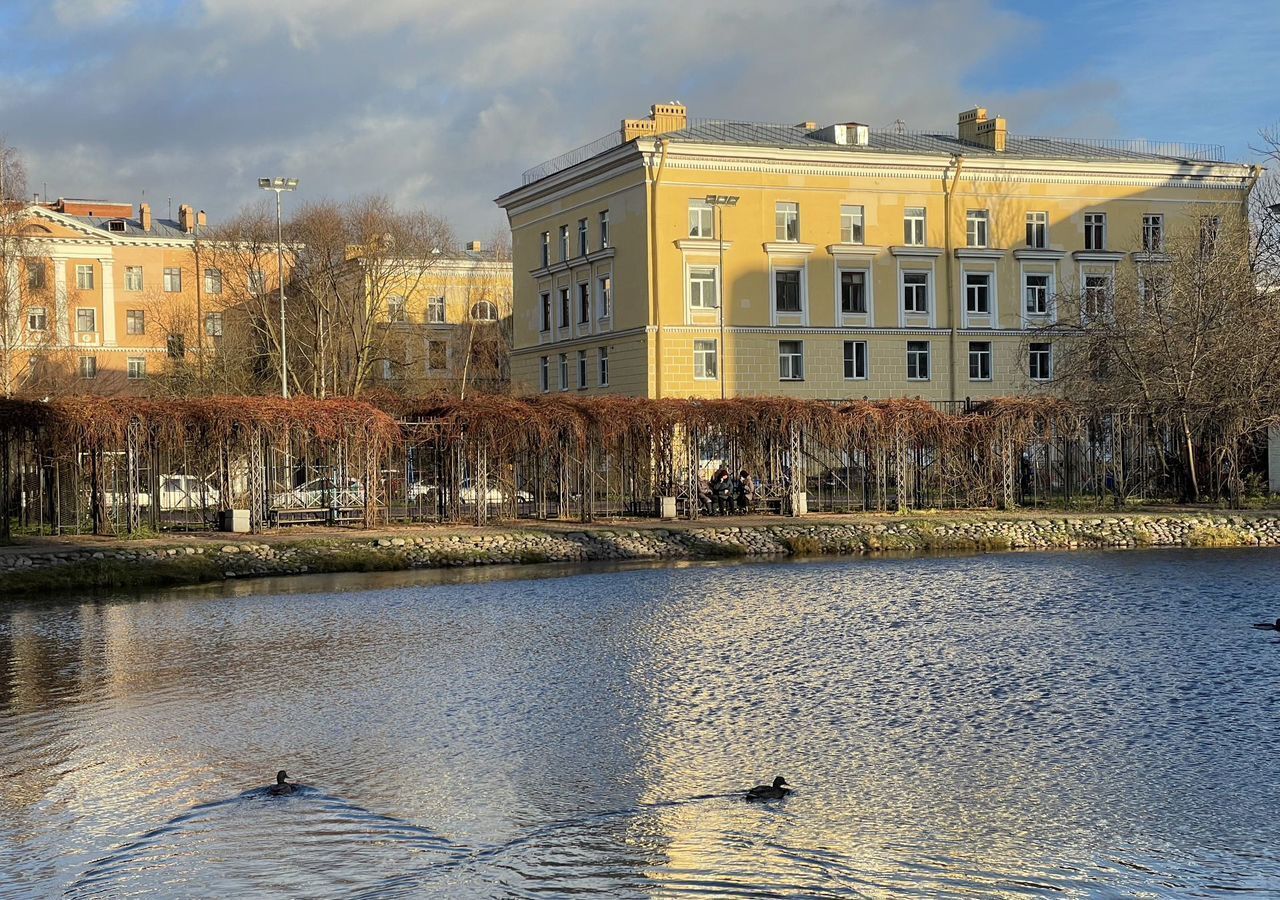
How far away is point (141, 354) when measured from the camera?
9219 cm

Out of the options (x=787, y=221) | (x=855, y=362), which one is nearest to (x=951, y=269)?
(x=855, y=362)

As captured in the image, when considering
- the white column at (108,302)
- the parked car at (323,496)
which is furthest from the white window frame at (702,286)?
the white column at (108,302)

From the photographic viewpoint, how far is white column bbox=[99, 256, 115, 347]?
9112cm

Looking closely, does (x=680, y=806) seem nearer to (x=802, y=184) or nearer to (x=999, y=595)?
(x=999, y=595)

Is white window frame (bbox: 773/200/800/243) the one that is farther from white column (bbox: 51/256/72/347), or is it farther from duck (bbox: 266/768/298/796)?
duck (bbox: 266/768/298/796)

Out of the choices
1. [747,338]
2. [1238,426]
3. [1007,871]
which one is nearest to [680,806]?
[1007,871]

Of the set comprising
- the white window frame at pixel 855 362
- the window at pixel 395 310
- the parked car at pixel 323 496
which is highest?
the window at pixel 395 310

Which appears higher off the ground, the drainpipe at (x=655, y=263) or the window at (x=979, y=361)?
the drainpipe at (x=655, y=263)

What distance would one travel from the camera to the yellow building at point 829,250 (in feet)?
205

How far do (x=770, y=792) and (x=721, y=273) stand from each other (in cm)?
4742

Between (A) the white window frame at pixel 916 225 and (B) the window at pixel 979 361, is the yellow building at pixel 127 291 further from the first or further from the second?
(B) the window at pixel 979 361

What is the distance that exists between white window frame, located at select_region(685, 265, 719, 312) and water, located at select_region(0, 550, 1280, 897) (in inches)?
1470

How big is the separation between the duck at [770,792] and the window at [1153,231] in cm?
6164

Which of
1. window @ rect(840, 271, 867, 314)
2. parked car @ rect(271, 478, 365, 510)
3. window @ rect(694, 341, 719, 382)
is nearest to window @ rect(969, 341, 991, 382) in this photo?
window @ rect(840, 271, 867, 314)
